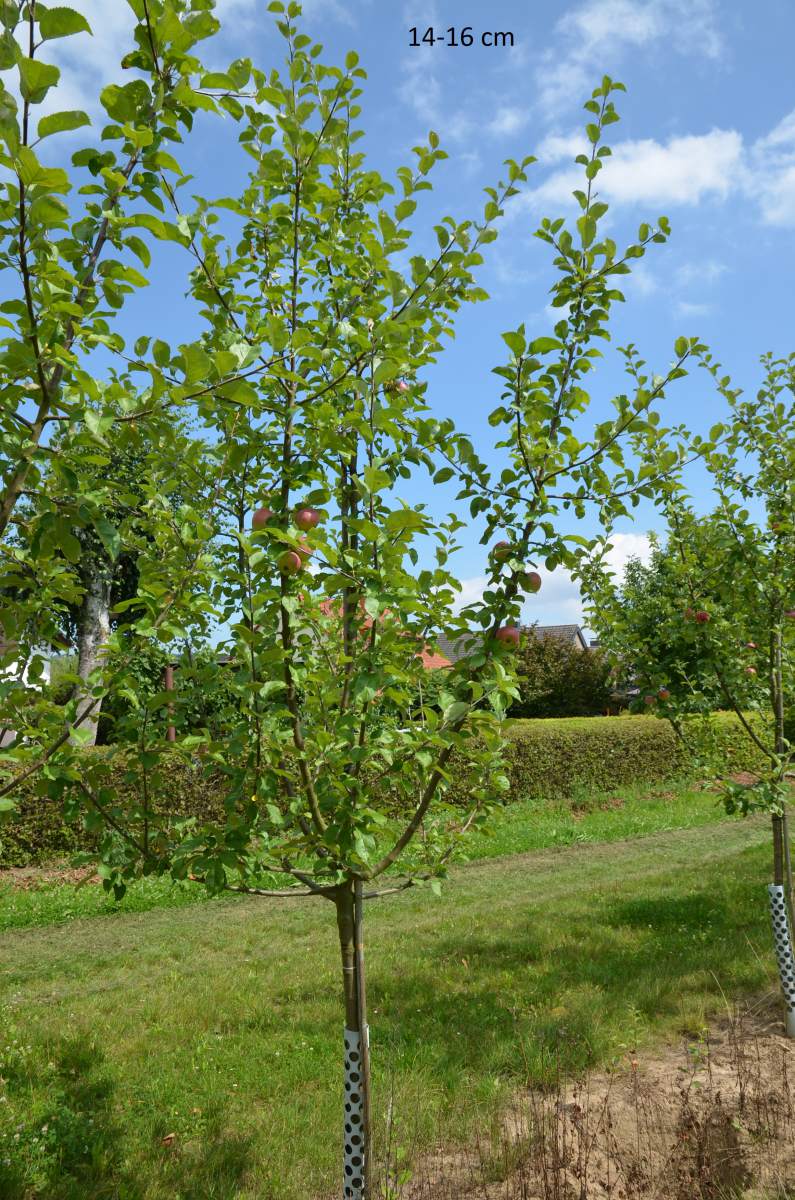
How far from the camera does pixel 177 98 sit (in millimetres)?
1846

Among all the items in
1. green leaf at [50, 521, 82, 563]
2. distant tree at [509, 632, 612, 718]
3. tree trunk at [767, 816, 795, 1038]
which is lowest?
tree trunk at [767, 816, 795, 1038]

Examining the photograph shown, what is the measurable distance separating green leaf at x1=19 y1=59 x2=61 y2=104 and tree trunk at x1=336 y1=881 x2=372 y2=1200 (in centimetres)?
233

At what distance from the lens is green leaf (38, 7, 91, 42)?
4.66 ft

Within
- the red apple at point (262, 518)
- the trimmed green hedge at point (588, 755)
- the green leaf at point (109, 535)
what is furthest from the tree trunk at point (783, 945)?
the trimmed green hedge at point (588, 755)

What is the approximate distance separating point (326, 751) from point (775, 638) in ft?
12.5

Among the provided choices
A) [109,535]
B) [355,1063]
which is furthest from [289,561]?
[355,1063]

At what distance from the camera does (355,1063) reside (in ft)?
8.75

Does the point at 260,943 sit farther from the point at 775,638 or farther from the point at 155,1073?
the point at 775,638

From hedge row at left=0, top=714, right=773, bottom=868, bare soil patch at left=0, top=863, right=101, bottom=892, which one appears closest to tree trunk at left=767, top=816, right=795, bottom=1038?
hedge row at left=0, top=714, right=773, bottom=868

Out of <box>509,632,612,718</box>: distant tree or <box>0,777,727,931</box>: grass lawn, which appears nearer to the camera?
<box>0,777,727,931</box>: grass lawn

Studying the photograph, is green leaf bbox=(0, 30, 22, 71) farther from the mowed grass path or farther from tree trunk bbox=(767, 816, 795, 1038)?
tree trunk bbox=(767, 816, 795, 1038)

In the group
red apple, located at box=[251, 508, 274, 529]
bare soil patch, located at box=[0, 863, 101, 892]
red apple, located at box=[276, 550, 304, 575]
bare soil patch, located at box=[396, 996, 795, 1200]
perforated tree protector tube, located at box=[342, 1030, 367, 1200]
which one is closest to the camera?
red apple, located at box=[276, 550, 304, 575]

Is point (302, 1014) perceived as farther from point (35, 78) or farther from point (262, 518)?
point (35, 78)

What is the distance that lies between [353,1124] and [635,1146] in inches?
54.5
